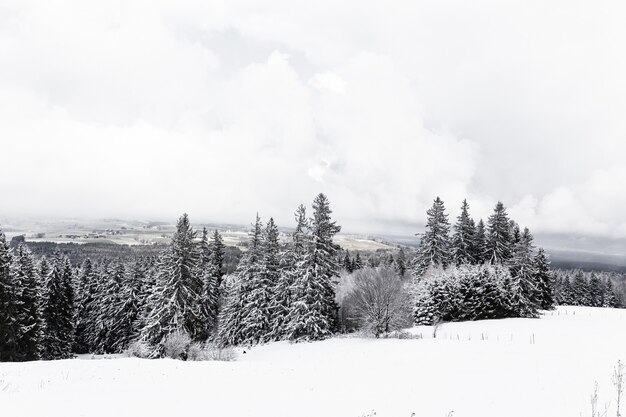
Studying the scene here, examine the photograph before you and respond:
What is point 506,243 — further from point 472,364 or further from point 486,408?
point 486,408

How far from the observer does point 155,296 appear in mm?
40125

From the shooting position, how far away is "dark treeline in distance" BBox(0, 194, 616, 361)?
3656 centimetres

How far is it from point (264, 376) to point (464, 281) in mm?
30001

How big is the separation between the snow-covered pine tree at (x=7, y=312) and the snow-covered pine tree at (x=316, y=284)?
82.4 ft

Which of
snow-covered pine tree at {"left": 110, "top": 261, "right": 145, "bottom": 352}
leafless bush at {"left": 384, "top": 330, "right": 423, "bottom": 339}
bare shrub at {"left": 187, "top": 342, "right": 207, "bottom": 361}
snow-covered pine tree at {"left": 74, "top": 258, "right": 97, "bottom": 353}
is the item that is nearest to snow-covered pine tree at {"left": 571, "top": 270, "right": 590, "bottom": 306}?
leafless bush at {"left": 384, "top": 330, "right": 423, "bottom": 339}

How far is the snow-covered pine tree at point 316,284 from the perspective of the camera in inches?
1507

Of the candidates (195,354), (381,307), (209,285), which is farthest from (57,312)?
(381,307)

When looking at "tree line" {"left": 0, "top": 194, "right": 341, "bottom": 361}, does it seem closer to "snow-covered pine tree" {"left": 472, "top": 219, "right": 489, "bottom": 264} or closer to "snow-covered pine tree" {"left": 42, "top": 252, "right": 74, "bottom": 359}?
"snow-covered pine tree" {"left": 42, "top": 252, "right": 74, "bottom": 359}

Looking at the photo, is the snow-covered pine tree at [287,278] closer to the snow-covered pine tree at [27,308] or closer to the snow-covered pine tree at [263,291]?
the snow-covered pine tree at [263,291]

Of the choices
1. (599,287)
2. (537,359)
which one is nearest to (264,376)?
(537,359)

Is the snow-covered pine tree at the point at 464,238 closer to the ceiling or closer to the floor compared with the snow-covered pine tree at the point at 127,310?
closer to the ceiling

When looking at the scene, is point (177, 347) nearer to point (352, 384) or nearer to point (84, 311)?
point (352, 384)

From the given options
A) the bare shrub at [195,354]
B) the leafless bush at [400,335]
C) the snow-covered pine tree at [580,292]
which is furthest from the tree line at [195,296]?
the snow-covered pine tree at [580,292]

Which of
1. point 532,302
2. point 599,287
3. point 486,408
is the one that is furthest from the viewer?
point 599,287
